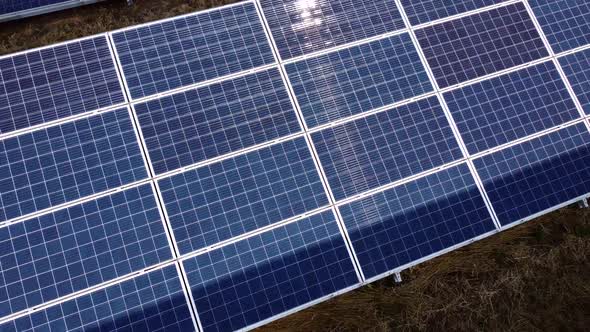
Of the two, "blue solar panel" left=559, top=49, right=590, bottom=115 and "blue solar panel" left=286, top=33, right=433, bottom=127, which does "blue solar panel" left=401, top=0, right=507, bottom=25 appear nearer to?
"blue solar panel" left=286, top=33, right=433, bottom=127

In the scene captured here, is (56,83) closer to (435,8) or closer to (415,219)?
(415,219)

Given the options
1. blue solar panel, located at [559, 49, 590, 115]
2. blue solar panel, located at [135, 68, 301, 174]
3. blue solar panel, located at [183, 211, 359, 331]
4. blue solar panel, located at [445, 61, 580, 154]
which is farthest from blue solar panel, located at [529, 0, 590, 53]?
blue solar panel, located at [183, 211, 359, 331]

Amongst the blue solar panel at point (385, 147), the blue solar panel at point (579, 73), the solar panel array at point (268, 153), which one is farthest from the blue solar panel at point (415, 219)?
the blue solar panel at point (579, 73)

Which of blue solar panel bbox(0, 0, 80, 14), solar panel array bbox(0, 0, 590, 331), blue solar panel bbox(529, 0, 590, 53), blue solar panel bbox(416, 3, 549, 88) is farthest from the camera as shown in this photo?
blue solar panel bbox(0, 0, 80, 14)

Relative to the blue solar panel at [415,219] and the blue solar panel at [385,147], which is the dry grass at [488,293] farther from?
the blue solar panel at [385,147]

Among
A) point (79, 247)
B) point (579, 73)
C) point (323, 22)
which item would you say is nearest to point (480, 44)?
point (579, 73)

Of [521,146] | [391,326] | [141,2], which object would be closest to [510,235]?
[521,146]
